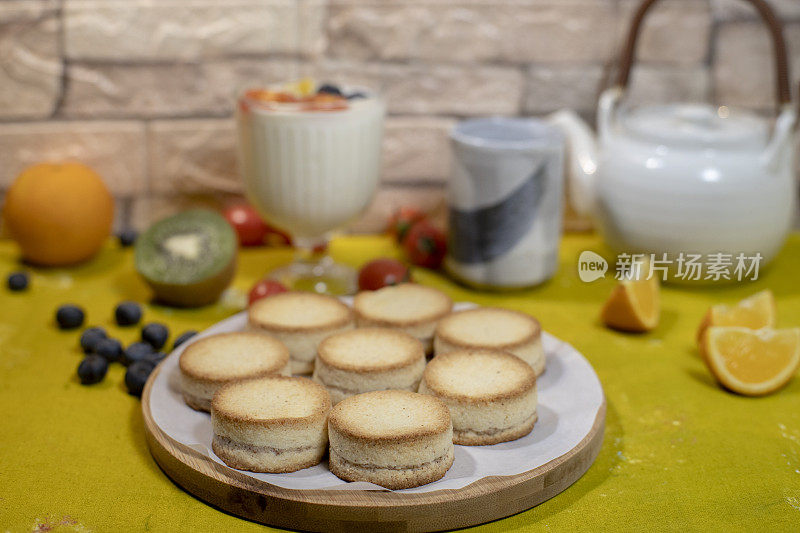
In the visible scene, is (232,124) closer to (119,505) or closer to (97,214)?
(97,214)

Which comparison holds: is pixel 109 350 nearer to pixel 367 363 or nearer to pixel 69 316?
pixel 69 316

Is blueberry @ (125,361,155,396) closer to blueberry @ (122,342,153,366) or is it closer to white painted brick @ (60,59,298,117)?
blueberry @ (122,342,153,366)

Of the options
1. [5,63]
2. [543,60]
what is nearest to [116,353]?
[5,63]

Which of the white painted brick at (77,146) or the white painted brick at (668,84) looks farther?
the white painted brick at (668,84)

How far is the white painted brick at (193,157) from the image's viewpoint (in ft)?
5.91

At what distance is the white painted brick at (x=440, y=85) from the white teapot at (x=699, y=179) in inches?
10.6

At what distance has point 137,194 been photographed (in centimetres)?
185

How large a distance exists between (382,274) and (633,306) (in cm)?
44

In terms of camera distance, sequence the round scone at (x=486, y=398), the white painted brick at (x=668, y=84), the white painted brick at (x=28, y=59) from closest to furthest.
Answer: the round scone at (x=486, y=398) < the white painted brick at (x=28, y=59) < the white painted brick at (x=668, y=84)

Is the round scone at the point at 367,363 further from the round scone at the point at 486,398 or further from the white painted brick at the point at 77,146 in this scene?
the white painted brick at the point at 77,146

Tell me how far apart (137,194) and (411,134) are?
23.4 inches

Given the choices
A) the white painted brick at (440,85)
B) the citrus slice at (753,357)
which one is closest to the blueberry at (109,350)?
the white painted brick at (440,85)

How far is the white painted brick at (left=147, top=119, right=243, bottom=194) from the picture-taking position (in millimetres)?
1801

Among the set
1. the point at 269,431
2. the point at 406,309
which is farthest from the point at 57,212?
the point at 269,431
